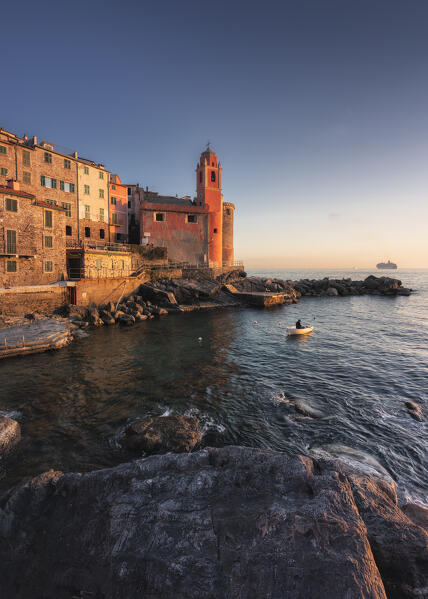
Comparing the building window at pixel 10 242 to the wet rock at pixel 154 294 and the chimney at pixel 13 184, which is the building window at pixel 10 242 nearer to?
the chimney at pixel 13 184

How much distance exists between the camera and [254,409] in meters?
12.4

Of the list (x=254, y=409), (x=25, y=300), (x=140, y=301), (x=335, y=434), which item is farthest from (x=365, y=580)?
(x=140, y=301)

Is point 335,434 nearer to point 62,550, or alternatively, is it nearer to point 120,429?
point 120,429

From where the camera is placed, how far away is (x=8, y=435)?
9234 millimetres

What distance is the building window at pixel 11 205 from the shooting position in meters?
25.8

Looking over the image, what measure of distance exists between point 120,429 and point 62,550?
6522 mm

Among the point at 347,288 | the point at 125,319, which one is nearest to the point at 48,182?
the point at 125,319

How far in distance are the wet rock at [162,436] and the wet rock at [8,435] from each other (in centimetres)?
366

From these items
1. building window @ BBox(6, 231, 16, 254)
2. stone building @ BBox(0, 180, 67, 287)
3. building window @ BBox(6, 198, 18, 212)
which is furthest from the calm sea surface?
building window @ BBox(6, 198, 18, 212)

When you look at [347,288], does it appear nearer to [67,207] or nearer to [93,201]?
[93,201]

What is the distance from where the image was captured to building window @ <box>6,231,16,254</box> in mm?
25875

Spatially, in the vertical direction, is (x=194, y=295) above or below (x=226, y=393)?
above

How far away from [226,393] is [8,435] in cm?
900

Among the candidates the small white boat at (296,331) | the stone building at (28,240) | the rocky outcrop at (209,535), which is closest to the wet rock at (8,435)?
the rocky outcrop at (209,535)
